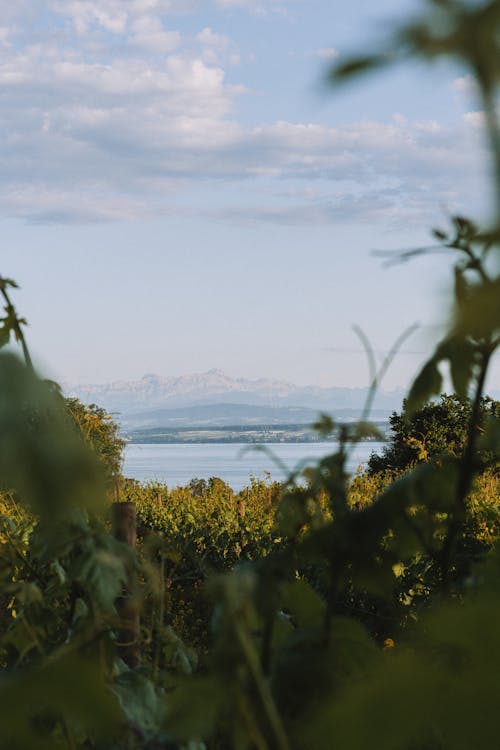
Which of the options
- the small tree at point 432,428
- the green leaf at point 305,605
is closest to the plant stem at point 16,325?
the green leaf at point 305,605

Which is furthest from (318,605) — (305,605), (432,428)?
(432,428)

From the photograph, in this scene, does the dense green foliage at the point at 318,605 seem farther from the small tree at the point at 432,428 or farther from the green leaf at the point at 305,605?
the small tree at the point at 432,428

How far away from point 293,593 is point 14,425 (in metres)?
0.55

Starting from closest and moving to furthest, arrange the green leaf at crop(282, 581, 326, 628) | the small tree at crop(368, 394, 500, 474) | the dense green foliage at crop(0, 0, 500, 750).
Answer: the dense green foliage at crop(0, 0, 500, 750) → the green leaf at crop(282, 581, 326, 628) → the small tree at crop(368, 394, 500, 474)

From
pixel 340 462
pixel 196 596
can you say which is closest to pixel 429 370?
pixel 340 462

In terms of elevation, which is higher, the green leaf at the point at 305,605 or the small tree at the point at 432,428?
the green leaf at the point at 305,605

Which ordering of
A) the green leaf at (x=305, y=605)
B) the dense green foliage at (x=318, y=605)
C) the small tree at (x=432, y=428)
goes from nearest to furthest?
the dense green foliage at (x=318, y=605)
the green leaf at (x=305, y=605)
the small tree at (x=432, y=428)

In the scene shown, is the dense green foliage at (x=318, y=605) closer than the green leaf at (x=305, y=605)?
Yes

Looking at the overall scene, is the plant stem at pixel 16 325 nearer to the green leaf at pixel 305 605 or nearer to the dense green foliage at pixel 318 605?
the dense green foliage at pixel 318 605

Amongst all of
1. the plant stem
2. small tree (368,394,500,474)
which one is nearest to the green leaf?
the plant stem

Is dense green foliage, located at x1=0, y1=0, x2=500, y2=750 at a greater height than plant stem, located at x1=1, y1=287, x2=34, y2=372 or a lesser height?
lesser

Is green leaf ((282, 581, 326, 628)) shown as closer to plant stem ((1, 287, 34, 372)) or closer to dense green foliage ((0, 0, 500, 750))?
dense green foliage ((0, 0, 500, 750))

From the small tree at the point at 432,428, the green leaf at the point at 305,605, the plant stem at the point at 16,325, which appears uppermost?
the plant stem at the point at 16,325

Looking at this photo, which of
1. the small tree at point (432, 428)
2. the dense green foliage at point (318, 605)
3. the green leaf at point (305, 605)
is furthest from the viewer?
the small tree at point (432, 428)
